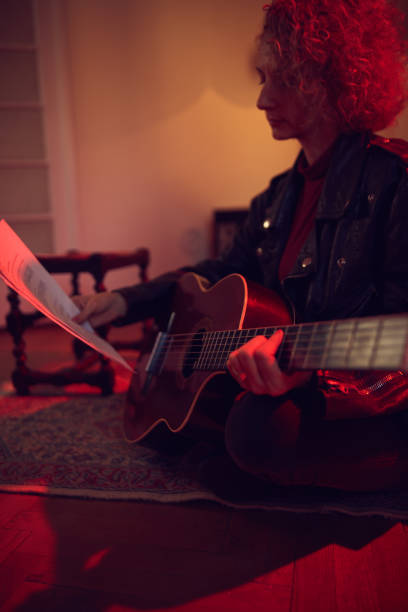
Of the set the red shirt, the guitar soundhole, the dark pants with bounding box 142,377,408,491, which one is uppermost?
the red shirt

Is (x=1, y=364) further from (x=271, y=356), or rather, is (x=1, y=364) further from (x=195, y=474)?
(x=271, y=356)

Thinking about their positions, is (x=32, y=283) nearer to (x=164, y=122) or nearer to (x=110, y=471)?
(x=110, y=471)

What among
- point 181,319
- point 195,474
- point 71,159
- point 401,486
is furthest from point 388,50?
point 71,159

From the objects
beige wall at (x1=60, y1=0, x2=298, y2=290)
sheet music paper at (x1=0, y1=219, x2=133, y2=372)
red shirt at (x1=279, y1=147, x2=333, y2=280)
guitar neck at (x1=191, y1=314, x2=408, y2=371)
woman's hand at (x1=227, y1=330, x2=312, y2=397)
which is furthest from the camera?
beige wall at (x1=60, y1=0, x2=298, y2=290)

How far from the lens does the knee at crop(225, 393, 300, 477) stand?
83cm

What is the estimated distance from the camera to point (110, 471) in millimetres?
1082

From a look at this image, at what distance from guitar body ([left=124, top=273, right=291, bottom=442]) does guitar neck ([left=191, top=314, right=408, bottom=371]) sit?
0.18 m

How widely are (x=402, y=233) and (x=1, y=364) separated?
75.3 inches

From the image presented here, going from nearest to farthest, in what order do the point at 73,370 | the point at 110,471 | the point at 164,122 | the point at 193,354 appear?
1. the point at 193,354
2. the point at 110,471
3. the point at 73,370
4. the point at 164,122

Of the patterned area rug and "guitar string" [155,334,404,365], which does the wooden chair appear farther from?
"guitar string" [155,334,404,365]

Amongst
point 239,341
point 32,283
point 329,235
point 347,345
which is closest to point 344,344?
point 347,345

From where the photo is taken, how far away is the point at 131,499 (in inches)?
38.0

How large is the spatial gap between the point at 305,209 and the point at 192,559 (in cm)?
83

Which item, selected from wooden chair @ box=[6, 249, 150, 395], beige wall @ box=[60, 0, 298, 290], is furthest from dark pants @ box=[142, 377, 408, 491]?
beige wall @ box=[60, 0, 298, 290]
